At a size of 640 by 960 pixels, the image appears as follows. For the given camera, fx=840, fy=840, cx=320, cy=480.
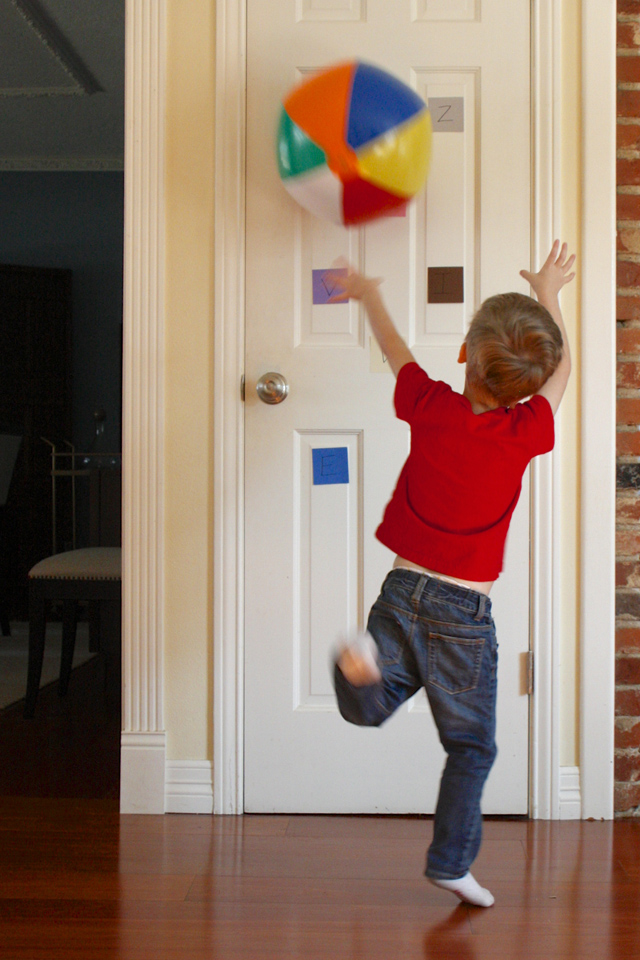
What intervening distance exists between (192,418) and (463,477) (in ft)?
2.88

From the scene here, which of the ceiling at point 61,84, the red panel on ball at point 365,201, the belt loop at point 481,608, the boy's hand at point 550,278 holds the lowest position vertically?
the belt loop at point 481,608

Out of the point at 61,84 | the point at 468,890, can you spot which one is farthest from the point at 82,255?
the point at 468,890

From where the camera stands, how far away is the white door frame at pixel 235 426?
6.79 feet


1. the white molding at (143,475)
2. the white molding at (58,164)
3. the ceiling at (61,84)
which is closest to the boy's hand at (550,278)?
the white molding at (143,475)

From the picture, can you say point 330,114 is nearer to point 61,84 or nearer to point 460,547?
point 460,547

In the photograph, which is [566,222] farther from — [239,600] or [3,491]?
[3,491]

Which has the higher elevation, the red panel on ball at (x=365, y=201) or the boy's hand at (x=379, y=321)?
the red panel on ball at (x=365, y=201)

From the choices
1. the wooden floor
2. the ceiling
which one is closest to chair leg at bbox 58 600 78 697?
the wooden floor

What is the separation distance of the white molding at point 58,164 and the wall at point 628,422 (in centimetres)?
411

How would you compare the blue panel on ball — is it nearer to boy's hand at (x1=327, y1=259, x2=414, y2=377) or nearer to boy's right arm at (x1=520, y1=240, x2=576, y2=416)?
boy's hand at (x1=327, y1=259, x2=414, y2=377)

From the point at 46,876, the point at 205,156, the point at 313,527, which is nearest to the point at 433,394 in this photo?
→ the point at 313,527

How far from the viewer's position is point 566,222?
6.86 ft

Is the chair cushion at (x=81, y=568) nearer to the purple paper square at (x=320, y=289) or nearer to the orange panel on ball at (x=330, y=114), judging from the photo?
the purple paper square at (x=320, y=289)

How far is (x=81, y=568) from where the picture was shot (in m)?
2.98
